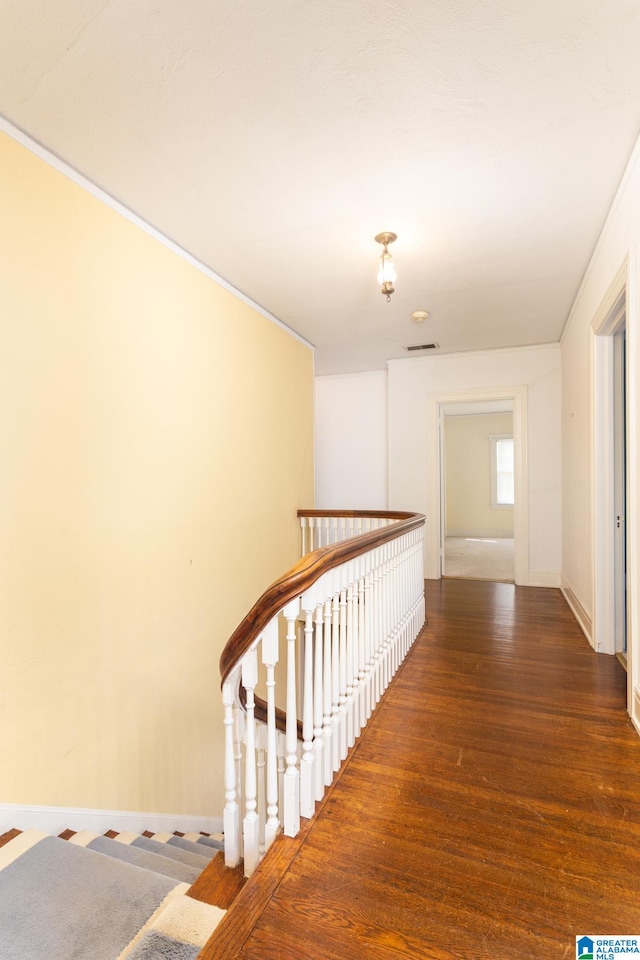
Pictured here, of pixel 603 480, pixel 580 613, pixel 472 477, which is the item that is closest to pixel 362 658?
pixel 603 480

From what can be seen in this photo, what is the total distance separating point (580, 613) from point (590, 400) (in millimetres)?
1772

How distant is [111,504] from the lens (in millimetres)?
2393

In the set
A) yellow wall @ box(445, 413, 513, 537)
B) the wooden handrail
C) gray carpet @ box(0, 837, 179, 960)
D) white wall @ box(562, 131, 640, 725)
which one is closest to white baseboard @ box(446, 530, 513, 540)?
yellow wall @ box(445, 413, 513, 537)

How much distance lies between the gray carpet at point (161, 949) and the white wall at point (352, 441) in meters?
5.04

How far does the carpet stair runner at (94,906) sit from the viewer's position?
4.05ft

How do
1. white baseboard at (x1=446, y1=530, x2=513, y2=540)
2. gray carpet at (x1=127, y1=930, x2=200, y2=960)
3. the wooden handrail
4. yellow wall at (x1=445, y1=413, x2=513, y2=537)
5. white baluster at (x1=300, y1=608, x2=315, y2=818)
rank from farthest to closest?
1. yellow wall at (x1=445, y1=413, x2=513, y2=537)
2. white baseboard at (x1=446, y1=530, x2=513, y2=540)
3. white baluster at (x1=300, y1=608, x2=315, y2=818)
4. the wooden handrail
5. gray carpet at (x1=127, y1=930, x2=200, y2=960)

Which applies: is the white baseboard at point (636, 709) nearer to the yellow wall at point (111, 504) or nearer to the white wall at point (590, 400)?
the white wall at point (590, 400)

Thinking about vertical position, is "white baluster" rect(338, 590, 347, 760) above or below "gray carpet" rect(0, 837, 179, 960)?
above

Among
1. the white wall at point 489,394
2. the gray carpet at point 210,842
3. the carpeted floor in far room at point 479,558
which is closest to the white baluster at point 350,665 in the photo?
the gray carpet at point 210,842

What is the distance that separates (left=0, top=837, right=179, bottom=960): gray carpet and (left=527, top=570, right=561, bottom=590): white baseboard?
4638 mm

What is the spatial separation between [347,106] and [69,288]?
4.82 feet

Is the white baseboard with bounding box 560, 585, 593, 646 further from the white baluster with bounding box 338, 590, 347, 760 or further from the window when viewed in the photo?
the window

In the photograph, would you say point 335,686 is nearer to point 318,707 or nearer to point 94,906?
point 318,707

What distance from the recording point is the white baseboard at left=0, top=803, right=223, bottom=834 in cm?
182
